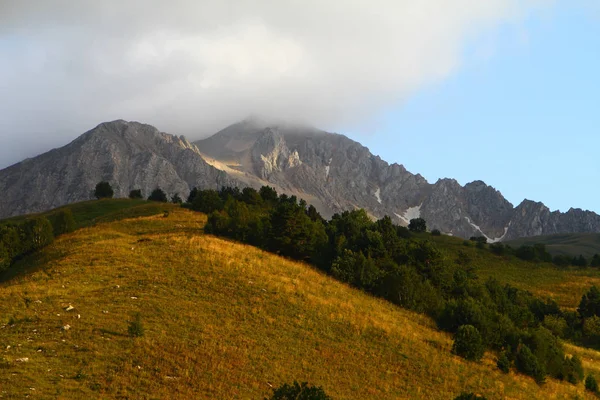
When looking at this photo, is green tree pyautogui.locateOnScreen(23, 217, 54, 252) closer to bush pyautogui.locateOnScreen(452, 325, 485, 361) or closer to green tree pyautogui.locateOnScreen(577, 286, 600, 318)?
bush pyautogui.locateOnScreen(452, 325, 485, 361)

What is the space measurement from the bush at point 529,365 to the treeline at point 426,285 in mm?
62

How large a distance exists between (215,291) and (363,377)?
13643 mm

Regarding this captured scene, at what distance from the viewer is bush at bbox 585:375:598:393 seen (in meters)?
32.2

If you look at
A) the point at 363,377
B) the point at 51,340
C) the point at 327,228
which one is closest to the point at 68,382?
the point at 51,340

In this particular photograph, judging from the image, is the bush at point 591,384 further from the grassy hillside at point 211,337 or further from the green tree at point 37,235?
the green tree at point 37,235

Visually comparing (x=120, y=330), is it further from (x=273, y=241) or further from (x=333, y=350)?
(x=273, y=241)

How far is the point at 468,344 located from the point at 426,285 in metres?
14.1

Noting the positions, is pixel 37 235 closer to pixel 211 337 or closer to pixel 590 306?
pixel 211 337

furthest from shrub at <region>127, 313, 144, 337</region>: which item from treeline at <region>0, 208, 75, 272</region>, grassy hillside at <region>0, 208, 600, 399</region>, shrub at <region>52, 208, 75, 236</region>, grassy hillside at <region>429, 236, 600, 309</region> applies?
grassy hillside at <region>429, 236, 600, 309</region>

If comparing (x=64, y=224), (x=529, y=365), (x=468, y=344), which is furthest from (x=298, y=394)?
(x=64, y=224)

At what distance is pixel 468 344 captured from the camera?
1229 inches

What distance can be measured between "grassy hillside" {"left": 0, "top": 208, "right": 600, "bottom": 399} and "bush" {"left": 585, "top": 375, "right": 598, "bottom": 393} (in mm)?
448

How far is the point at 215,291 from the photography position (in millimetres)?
33781

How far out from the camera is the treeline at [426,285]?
3391 centimetres
